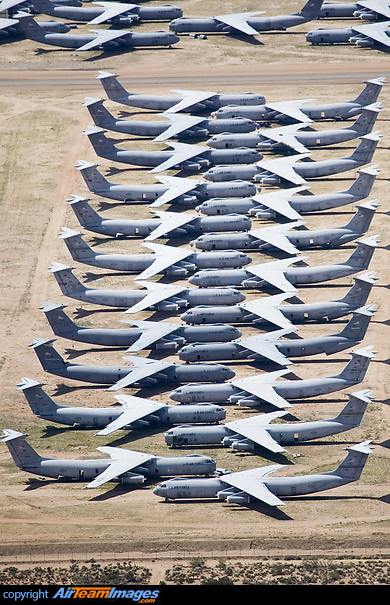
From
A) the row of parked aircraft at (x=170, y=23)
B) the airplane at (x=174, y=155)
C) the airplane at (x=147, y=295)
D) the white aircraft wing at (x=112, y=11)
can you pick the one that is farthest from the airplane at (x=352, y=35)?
the airplane at (x=147, y=295)

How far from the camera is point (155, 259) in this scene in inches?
5320

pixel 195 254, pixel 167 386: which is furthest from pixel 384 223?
pixel 167 386

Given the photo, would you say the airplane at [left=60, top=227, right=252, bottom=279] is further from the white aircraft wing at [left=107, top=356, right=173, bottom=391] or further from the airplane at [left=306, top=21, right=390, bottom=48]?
the airplane at [left=306, top=21, right=390, bottom=48]

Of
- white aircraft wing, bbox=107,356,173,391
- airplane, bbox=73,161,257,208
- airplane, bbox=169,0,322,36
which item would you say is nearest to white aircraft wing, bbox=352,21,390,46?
airplane, bbox=169,0,322,36

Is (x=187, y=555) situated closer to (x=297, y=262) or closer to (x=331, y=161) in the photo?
(x=297, y=262)

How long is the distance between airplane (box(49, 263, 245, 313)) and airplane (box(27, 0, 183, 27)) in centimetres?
7203

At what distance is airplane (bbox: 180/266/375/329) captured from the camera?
124188 mm

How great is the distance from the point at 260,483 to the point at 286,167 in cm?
5880

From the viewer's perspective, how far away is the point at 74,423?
112 meters

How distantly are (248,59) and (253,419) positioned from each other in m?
86.4

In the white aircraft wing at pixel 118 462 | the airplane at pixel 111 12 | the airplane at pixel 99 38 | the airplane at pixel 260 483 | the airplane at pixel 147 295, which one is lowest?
the airplane at pixel 260 483

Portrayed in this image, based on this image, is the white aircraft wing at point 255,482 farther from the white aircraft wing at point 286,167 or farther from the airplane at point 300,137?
the airplane at point 300,137

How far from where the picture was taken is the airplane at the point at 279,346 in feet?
390

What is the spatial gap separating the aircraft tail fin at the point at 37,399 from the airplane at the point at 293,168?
157ft
